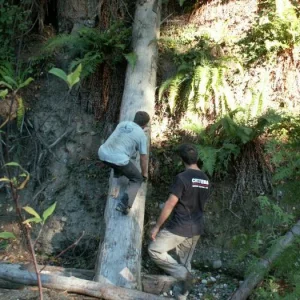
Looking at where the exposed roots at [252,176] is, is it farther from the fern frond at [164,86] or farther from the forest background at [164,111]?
the fern frond at [164,86]

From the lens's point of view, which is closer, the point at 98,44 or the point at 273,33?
the point at 273,33

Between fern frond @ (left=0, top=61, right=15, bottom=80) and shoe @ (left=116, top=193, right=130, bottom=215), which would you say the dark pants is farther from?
fern frond @ (left=0, top=61, right=15, bottom=80)

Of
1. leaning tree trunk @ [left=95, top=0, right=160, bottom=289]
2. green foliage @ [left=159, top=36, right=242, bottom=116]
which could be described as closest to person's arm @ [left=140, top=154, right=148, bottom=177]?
leaning tree trunk @ [left=95, top=0, right=160, bottom=289]

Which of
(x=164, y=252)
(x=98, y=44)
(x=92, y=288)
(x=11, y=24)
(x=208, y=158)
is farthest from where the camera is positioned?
(x=11, y=24)

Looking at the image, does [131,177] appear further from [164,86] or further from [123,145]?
[164,86]

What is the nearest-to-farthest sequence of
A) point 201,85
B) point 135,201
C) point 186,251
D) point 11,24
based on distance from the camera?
point 186,251 → point 135,201 → point 201,85 → point 11,24

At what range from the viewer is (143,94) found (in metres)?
7.79

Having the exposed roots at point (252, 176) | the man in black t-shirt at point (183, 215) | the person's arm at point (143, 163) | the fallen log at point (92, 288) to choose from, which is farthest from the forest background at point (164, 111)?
the fallen log at point (92, 288)

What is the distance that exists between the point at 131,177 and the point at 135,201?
0.40m

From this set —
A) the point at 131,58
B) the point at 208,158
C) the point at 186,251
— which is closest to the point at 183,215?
the point at 186,251

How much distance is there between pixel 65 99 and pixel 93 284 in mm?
4674

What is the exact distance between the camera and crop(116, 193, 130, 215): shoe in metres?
6.34

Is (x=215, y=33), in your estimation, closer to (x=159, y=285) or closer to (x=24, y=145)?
(x=24, y=145)

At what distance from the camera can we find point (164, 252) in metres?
5.89
